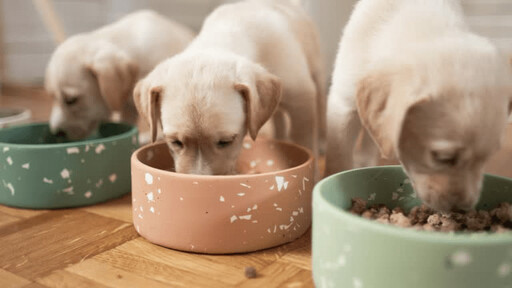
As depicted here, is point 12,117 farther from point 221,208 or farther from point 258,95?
point 221,208

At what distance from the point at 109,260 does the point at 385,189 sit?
854 millimetres

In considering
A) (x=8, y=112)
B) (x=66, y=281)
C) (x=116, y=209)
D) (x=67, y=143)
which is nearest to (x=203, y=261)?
(x=66, y=281)

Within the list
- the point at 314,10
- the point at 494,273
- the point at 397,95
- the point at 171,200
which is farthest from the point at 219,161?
the point at 314,10

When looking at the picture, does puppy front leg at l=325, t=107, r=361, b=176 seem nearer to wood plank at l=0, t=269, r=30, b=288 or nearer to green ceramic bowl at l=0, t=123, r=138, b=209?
green ceramic bowl at l=0, t=123, r=138, b=209

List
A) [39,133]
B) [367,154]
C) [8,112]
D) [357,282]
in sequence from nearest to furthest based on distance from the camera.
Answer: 1. [357,282]
2. [367,154]
3. [39,133]
4. [8,112]

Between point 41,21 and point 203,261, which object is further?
point 41,21

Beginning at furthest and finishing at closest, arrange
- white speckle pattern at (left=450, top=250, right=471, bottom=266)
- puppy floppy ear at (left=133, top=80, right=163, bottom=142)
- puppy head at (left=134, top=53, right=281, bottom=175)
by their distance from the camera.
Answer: puppy floppy ear at (left=133, top=80, right=163, bottom=142) < puppy head at (left=134, top=53, right=281, bottom=175) < white speckle pattern at (left=450, top=250, right=471, bottom=266)

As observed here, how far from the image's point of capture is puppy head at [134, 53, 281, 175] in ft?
5.48

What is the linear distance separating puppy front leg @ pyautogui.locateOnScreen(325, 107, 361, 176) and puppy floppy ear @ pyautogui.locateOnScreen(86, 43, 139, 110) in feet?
3.46

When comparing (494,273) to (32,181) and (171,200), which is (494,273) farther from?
(32,181)

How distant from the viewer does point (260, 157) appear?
7.22ft

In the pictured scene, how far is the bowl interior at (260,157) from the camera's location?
6.65 feet

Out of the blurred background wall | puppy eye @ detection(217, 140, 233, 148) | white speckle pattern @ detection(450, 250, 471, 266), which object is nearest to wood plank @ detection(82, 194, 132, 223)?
puppy eye @ detection(217, 140, 233, 148)

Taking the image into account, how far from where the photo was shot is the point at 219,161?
1.75 metres
